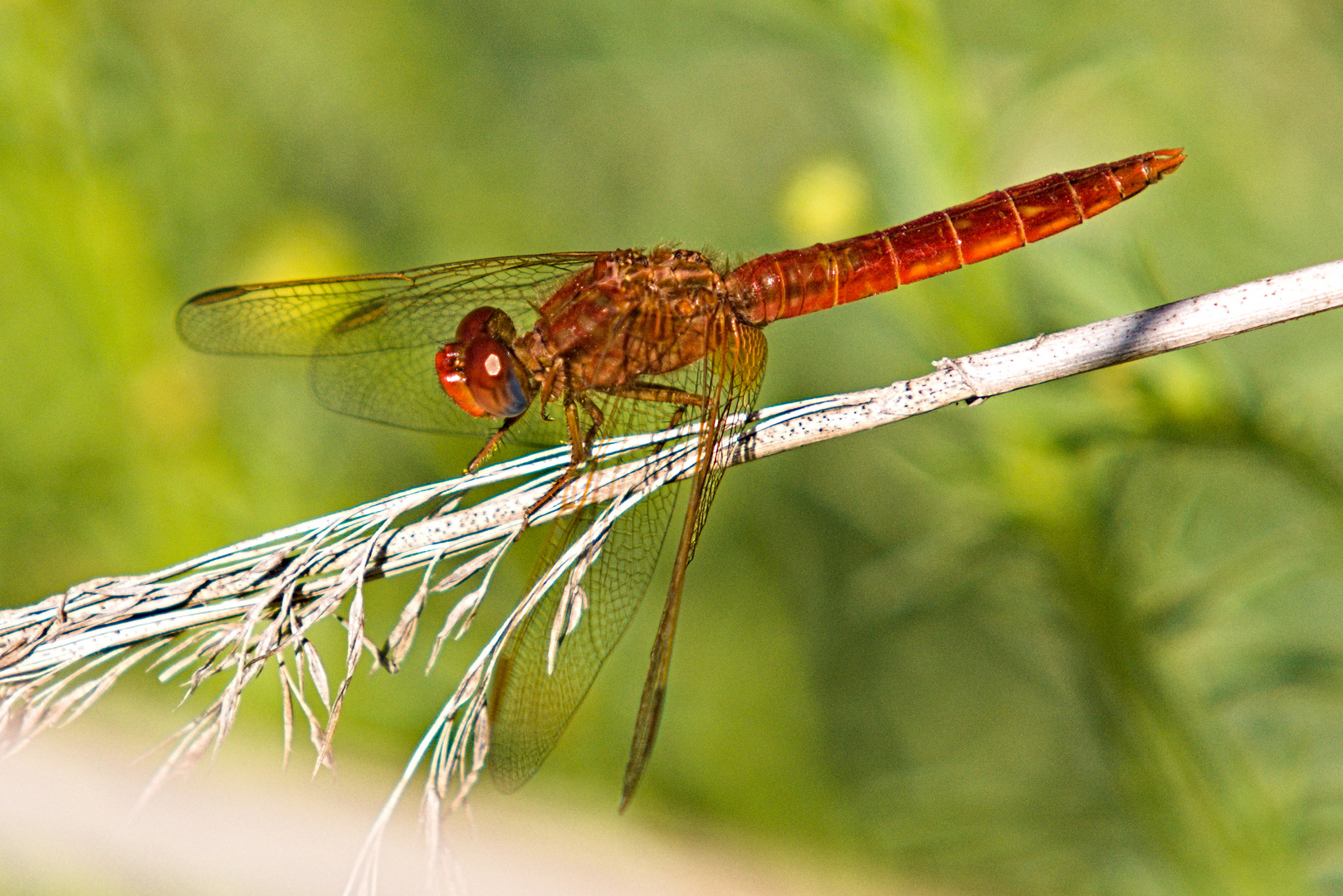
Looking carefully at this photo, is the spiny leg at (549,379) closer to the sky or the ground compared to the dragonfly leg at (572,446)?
closer to the sky

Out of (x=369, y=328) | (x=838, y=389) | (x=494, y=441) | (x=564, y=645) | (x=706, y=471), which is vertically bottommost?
(x=564, y=645)

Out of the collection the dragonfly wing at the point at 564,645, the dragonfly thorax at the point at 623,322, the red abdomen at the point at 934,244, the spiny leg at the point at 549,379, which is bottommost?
the dragonfly wing at the point at 564,645

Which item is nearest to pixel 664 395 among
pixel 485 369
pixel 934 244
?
pixel 485 369

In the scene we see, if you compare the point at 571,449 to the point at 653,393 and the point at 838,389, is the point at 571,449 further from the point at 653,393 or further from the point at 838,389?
the point at 838,389

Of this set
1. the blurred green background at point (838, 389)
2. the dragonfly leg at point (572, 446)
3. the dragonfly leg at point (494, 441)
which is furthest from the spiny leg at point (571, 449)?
the blurred green background at point (838, 389)

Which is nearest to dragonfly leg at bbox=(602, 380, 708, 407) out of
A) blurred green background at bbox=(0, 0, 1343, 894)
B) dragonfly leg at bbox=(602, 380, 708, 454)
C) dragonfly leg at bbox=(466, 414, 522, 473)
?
dragonfly leg at bbox=(602, 380, 708, 454)

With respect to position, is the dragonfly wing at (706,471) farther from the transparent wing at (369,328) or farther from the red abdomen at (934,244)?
the transparent wing at (369,328)

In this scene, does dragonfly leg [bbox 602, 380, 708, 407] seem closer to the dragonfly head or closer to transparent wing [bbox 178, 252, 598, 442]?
the dragonfly head
